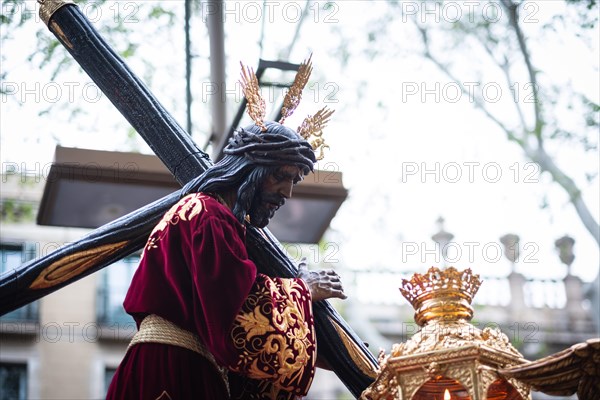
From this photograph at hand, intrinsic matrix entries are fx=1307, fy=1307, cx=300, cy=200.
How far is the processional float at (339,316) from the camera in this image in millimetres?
4457

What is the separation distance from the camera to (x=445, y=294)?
15.6 ft

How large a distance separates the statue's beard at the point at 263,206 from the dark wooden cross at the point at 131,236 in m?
0.16

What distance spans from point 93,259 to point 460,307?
155 centimetres

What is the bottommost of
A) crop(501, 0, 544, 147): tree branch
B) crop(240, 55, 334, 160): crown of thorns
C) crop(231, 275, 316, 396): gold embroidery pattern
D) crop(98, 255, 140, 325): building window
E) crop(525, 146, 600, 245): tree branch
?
crop(231, 275, 316, 396): gold embroidery pattern

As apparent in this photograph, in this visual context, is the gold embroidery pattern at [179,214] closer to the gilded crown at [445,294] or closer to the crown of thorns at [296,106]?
the crown of thorns at [296,106]

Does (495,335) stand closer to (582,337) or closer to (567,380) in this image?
(567,380)

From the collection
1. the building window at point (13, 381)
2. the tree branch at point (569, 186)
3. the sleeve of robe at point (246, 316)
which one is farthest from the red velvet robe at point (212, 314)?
the building window at point (13, 381)

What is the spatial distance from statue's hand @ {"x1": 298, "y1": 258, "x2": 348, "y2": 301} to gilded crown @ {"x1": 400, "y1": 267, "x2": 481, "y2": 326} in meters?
0.31

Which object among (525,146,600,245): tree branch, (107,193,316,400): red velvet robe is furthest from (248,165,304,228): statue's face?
(525,146,600,245): tree branch

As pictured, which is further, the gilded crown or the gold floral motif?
the gold floral motif

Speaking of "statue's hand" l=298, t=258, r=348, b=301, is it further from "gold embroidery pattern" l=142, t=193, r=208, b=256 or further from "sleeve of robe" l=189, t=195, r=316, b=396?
"gold embroidery pattern" l=142, t=193, r=208, b=256

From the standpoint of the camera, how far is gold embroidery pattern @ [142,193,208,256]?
15.9 feet

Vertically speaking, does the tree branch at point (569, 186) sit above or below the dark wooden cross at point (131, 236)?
above

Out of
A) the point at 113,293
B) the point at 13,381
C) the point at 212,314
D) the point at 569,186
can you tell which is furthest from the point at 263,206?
the point at 113,293
